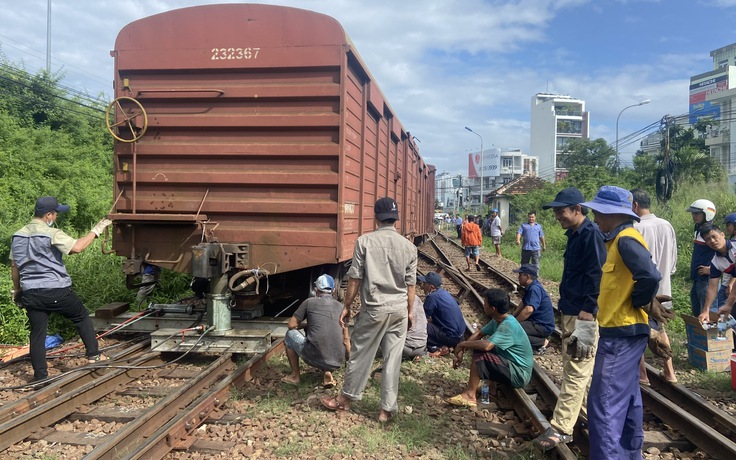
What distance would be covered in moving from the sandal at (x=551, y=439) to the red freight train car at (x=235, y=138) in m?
2.65

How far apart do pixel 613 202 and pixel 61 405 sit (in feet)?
13.8

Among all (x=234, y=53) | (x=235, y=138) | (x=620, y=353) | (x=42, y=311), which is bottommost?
(x=42, y=311)

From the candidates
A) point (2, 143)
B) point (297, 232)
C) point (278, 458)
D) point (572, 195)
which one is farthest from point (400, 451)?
point (2, 143)

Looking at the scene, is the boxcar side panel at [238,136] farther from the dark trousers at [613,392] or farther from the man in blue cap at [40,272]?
the dark trousers at [613,392]

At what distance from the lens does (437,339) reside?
571 cm

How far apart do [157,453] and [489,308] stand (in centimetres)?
275

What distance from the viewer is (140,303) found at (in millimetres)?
6953

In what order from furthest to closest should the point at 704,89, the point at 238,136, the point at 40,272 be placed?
the point at 704,89 < the point at 238,136 < the point at 40,272

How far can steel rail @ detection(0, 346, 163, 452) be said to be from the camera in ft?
10.8

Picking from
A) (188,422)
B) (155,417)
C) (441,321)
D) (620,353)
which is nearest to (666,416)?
(620,353)

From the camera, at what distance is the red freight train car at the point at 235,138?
5188mm

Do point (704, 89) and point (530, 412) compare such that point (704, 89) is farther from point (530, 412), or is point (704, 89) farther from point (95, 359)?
point (95, 359)

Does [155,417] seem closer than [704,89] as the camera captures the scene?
Yes

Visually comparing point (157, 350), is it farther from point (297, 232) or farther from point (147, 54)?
point (147, 54)
